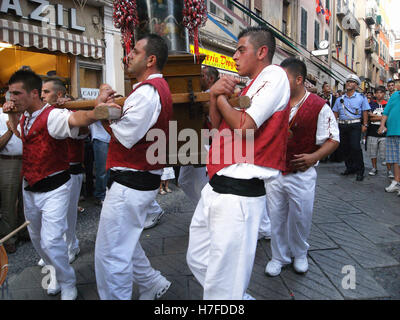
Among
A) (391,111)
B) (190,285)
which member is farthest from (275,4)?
(190,285)

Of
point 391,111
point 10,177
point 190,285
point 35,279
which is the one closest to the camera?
point 190,285

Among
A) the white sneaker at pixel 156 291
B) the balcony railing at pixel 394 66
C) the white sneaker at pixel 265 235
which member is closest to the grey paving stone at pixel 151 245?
the white sneaker at pixel 156 291

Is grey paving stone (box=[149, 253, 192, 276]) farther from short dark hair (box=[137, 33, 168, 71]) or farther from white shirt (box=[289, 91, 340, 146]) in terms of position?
short dark hair (box=[137, 33, 168, 71])

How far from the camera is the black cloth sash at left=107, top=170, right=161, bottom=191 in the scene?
2.14 meters

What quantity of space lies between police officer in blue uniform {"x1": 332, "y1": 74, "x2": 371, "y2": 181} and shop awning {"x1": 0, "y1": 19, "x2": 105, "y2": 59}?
21.7 feet

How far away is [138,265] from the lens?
2.42 m

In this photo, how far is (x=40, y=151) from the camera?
2.55 m

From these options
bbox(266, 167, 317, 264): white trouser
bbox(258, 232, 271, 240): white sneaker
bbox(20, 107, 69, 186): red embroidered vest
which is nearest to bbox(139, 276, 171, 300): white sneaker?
bbox(266, 167, 317, 264): white trouser

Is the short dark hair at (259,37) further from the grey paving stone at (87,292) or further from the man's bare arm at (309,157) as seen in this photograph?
the grey paving stone at (87,292)

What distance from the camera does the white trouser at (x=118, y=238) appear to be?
6.98 feet

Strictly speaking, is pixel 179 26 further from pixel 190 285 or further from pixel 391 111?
pixel 391 111

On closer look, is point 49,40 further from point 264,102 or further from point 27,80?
point 264,102

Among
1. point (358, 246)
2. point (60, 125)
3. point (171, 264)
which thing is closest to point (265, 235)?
point (358, 246)
